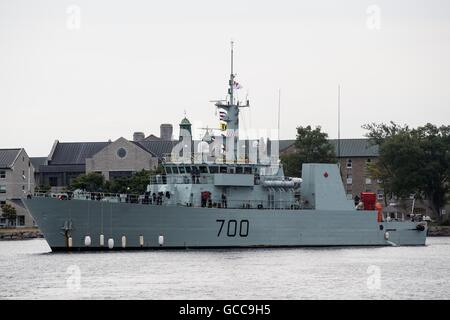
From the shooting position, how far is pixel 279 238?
204 feet

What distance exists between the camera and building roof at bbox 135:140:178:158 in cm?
11431

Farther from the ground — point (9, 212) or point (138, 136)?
point (138, 136)

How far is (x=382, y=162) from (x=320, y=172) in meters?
38.7

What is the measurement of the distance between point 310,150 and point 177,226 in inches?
1764

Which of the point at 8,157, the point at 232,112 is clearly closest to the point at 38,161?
the point at 8,157

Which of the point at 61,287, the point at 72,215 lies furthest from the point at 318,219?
the point at 61,287

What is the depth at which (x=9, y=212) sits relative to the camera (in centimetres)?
9381

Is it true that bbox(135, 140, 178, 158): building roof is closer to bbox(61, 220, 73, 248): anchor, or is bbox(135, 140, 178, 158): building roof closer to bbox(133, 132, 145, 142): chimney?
bbox(133, 132, 145, 142): chimney

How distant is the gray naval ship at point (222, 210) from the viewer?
57.5m

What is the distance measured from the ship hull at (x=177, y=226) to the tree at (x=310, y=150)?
36708mm

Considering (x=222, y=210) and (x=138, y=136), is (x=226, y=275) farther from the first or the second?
(x=138, y=136)

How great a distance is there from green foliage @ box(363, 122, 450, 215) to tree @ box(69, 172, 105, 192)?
2542 centimetres

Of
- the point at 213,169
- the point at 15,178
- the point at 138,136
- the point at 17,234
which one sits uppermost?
the point at 138,136
